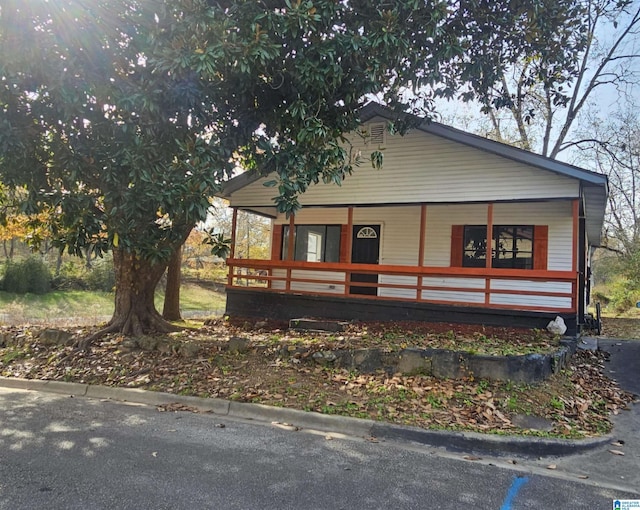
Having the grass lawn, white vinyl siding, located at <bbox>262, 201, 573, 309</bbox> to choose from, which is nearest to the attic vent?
white vinyl siding, located at <bbox>262, 201, 573, 309</bbox>

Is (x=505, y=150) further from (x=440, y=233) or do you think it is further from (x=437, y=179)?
(x=440, y=233)

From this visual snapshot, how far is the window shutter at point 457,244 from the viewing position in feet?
39.7

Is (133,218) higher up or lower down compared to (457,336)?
higher up

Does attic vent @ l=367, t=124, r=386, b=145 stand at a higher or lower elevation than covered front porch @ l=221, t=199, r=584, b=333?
higher

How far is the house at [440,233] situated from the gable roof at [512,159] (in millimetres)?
24

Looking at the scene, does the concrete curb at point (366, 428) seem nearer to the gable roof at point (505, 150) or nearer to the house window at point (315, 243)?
the gable roof at point (505, 150)

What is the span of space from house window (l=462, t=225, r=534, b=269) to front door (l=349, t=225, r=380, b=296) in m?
2.49

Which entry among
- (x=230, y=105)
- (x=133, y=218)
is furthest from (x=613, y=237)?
(x=133, y=218)

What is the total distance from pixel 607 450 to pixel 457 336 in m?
3.92

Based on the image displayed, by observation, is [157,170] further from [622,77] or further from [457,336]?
[622,77]

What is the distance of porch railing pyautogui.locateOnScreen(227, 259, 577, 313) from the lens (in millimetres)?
9336

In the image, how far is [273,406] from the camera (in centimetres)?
560

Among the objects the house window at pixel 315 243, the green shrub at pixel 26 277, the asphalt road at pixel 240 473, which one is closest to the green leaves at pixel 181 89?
the asphalt road at pixel 240 473

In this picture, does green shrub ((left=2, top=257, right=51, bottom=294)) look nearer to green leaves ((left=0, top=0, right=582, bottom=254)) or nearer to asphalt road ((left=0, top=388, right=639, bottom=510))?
green leaves ((left=0, top=0, right=582, bottom=254))
